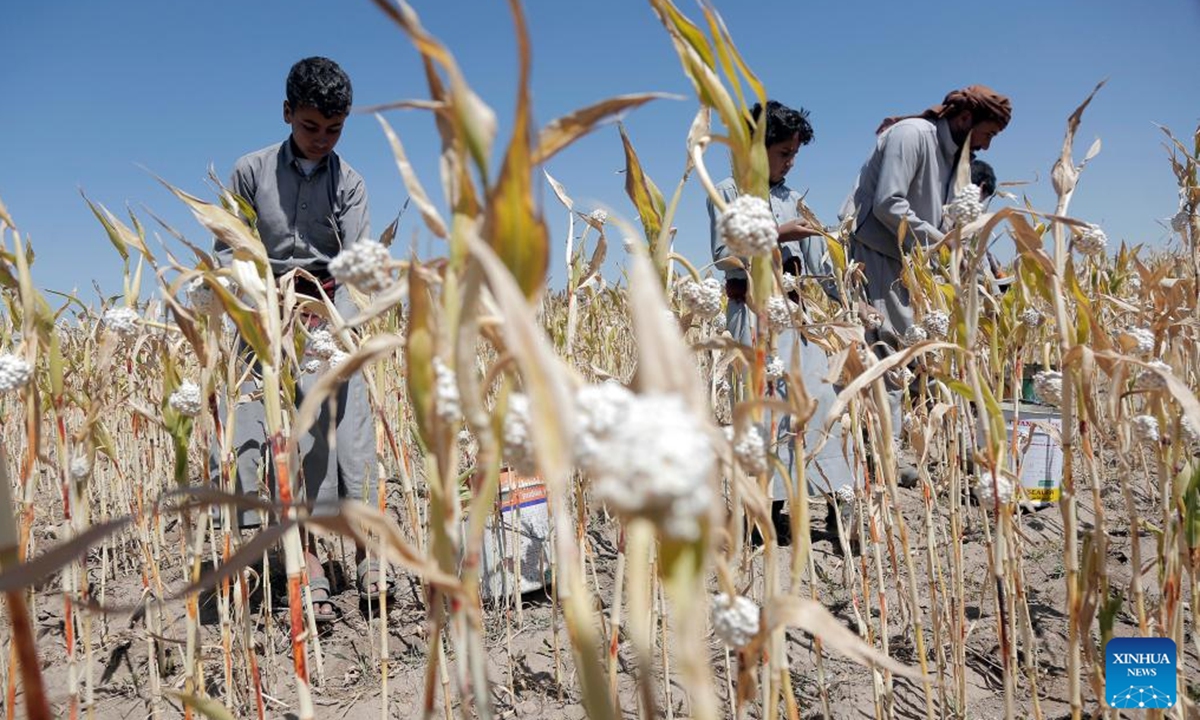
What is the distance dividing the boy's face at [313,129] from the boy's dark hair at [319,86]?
1 centimetres

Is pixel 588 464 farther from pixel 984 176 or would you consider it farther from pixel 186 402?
pixel 984 176

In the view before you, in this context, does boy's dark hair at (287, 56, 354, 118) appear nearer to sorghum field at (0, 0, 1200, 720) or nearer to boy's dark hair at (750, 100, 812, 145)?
sorghum field at (0, 0, 1200, 720)

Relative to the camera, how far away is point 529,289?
0.29 meters

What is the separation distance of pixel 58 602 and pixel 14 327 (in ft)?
3.68

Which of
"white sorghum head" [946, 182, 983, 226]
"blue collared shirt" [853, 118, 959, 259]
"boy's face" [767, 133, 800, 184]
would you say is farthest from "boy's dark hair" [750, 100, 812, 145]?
"white sorghum head" [946, 182, 983, 226]

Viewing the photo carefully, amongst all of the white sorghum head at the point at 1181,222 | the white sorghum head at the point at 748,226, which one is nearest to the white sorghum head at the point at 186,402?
the white sorghum head at the point at 748,226

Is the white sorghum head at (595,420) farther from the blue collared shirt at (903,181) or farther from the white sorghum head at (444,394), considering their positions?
the blue collared shirt at (903,181)

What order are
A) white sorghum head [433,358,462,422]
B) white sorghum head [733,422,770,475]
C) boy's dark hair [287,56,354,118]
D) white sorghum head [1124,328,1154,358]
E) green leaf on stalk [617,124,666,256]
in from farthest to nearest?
boy's dark hair [287,56,354,118]
white sorghum head [1124,328,1154,358]
green leaf on stalk [617,124,666,256]
white sorghum head [733,422,770,475]
white sorghum head [433,358,462,422]

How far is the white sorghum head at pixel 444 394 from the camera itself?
31 centimetres

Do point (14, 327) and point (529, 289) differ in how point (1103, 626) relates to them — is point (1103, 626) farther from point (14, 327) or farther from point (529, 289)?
point (14, 327)

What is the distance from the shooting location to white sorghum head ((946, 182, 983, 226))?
29.0 inches

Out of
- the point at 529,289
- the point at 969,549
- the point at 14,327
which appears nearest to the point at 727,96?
the point at 529,289

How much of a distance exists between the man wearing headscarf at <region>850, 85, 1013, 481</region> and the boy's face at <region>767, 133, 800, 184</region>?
0.76ft

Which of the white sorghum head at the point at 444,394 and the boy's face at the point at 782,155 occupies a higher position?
the boy's face at the point at 782,155
